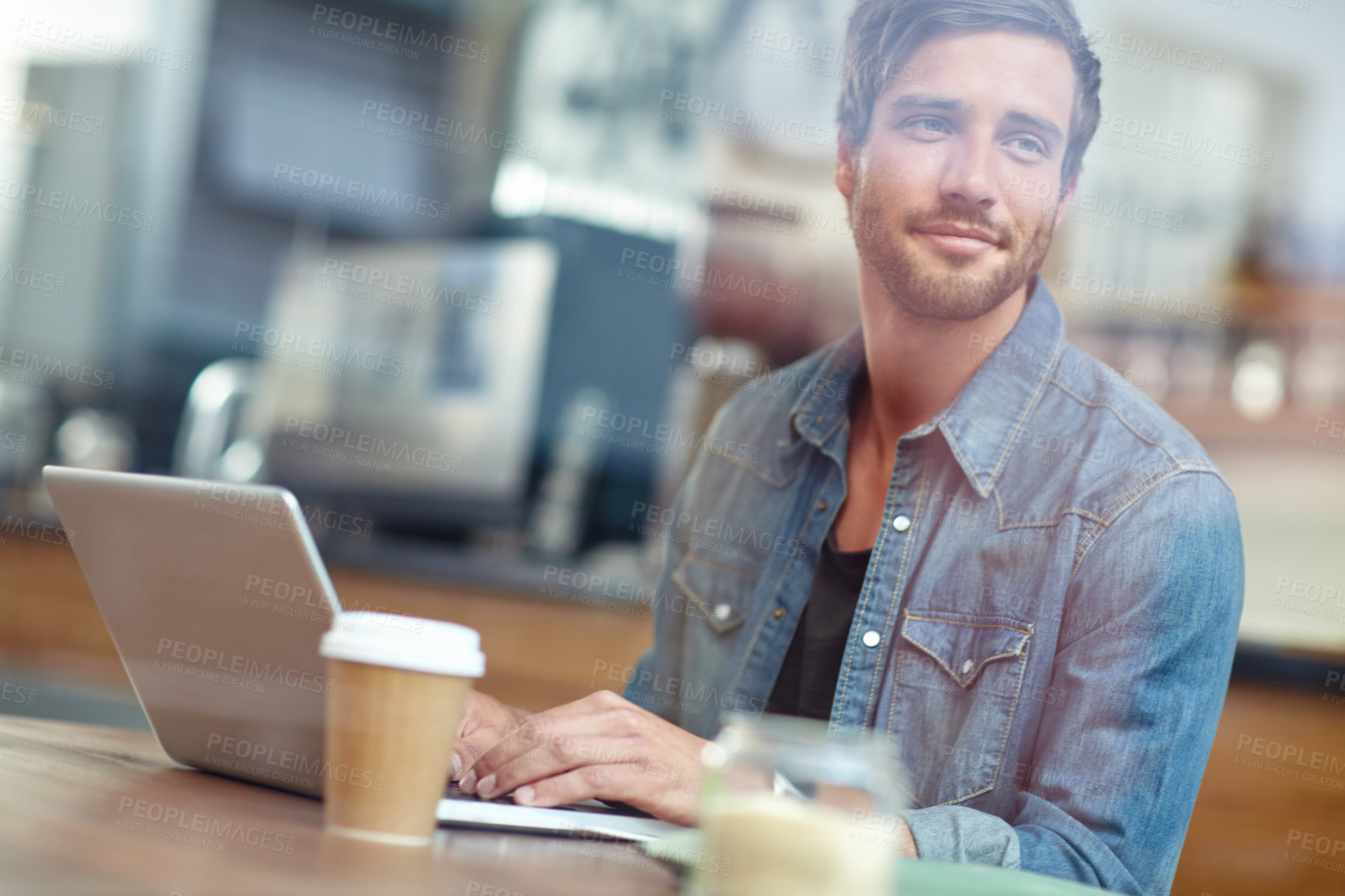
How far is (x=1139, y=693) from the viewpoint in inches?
37.3

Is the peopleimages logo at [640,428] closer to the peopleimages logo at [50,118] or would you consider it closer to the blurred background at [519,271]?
the blurred background at [519,271]

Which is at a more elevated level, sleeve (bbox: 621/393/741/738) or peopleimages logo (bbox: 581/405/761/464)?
peopleimages logo (bbox: 581/405/761/464)

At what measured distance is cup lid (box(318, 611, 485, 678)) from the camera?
2.02 feet

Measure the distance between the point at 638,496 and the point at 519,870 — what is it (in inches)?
95.2

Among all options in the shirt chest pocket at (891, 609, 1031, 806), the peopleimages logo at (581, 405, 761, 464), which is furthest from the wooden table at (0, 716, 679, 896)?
the peopleimages logo at (581, 405, 761, 464)

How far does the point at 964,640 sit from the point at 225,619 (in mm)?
630

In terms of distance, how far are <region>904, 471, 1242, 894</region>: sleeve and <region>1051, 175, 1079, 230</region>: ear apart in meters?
0.32

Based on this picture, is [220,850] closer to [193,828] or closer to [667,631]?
[193,828]

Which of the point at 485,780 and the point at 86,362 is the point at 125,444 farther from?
the point at 485,780

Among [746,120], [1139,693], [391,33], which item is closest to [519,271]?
[746,120]

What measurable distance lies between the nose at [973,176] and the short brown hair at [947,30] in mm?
86

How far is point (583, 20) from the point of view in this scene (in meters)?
3.43

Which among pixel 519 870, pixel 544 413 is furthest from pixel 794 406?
pixel 544 413

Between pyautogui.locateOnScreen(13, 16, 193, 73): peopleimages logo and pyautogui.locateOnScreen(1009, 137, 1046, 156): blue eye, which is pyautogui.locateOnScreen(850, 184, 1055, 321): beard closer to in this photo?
pyautogui.locateOnScreen(1009, 137, 1046, 156): blue eye
